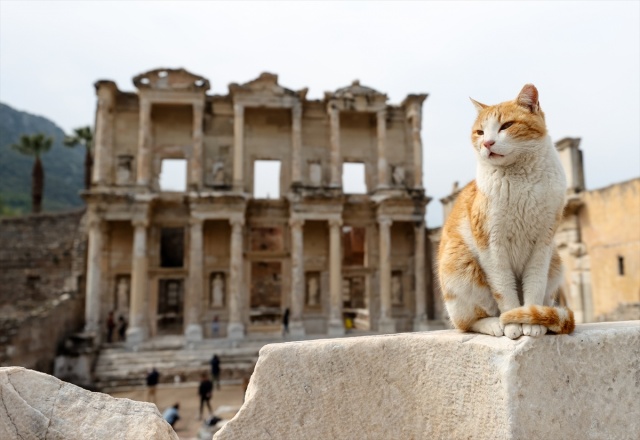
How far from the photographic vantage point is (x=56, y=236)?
3153cm

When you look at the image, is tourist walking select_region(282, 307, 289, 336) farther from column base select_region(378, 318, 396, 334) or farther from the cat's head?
the cat's head

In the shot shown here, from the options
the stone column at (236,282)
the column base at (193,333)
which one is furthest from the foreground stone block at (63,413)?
the stone column at (236,282)

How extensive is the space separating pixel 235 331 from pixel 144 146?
28.9ft

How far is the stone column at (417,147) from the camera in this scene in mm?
22266

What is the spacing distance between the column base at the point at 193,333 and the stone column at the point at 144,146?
20.8ft

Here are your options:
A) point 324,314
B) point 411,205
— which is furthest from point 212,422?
point 411,205

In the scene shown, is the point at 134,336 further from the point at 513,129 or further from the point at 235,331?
the point at 513,129

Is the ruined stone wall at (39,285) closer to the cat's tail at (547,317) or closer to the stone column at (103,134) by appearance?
the stone column at (103,134)

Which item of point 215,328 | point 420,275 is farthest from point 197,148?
point 420,275

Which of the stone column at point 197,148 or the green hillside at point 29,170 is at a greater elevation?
the green hillside at point 29,170

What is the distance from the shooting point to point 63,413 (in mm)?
2652

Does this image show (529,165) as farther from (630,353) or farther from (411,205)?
(411,205)

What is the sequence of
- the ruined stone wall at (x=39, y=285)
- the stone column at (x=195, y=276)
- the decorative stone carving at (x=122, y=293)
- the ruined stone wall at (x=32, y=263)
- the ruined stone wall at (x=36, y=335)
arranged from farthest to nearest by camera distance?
the ruined stone wall at (x=32, y=263)
the decorative stone carving at (x=122, y=293)
the stone column at (x=195, y=276)
the ruined stone wall at (x=39, y=285)
the ruined stone wall at (x=36, y=335)

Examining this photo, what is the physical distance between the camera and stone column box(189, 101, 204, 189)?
20547 millimetres
